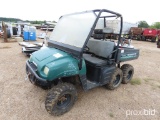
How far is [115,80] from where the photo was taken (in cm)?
387

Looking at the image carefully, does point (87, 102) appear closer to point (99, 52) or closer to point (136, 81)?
point (99, 52)

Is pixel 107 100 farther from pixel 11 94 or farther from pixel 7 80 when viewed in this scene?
pixel 7 80

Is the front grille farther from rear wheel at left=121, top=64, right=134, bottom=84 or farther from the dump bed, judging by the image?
the dump bed

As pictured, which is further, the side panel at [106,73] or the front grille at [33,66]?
the side panel at [106,73]

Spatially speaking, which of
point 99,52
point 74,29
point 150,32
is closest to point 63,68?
→ point 74,29

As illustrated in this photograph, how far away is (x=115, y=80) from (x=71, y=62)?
1881 millimetres

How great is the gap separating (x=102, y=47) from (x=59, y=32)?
1.17 metres

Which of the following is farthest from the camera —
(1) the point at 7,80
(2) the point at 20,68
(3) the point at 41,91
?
(2) the point at 20,68

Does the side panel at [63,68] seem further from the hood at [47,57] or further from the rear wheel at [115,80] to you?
the rear wheel at [115,80]

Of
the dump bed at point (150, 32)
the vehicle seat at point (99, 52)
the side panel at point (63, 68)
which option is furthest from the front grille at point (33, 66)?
the dump bed at point (150, 32)

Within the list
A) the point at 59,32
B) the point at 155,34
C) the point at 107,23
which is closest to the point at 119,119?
the point at 59,32

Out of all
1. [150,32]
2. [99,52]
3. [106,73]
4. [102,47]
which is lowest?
[106,73]

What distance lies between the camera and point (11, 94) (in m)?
3.18

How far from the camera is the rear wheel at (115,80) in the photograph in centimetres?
359
